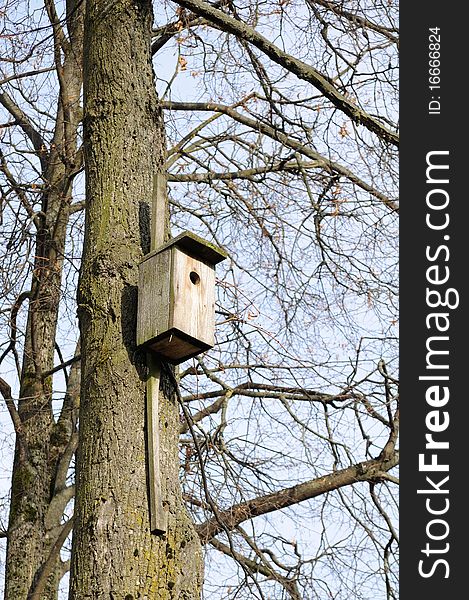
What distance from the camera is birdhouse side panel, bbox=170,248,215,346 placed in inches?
121

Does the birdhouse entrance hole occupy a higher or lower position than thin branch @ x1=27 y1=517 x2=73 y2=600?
higher

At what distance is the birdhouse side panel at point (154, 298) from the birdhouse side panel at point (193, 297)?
2 cm

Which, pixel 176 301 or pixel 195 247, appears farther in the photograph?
pixel 195 247

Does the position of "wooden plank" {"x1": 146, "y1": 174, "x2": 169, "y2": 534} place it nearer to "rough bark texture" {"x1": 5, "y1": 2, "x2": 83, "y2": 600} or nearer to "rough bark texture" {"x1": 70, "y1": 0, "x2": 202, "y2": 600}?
"rough bark texture" {"x1": 70, "y1": 0, "x2": 202, "y2": 600}

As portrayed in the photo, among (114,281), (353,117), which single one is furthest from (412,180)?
(114,281)

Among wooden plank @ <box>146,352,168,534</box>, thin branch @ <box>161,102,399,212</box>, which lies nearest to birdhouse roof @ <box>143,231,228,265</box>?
wooden plank @ <box>146,352,168,534</box>

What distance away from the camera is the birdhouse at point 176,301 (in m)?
3.04

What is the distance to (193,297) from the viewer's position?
10.5 ft

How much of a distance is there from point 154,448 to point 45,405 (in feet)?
8.70

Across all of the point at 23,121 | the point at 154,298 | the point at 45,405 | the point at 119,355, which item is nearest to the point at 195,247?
the point at 154,298

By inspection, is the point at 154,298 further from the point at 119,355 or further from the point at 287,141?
the point at 287,141

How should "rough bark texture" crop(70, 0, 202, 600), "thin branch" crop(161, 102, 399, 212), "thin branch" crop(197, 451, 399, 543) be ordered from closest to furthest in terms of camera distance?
"rough bark texture" crop(70, 0, 202, 600)
"thin branch" crop(197, 451, 399, 543)
"thin branch" crop(161, 102, 399, 212)

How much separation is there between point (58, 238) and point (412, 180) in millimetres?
2466

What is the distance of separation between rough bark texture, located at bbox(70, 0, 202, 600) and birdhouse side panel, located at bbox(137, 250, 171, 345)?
0.20 feet
